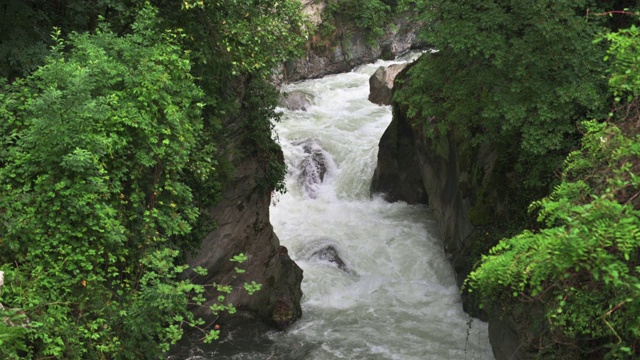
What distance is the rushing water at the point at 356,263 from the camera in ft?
39.1

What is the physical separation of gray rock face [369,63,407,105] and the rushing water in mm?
1125

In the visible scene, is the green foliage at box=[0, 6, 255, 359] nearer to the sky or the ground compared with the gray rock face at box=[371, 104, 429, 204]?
nearer to the sky

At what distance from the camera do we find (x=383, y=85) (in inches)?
997

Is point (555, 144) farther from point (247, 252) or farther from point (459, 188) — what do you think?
point (247, 252)

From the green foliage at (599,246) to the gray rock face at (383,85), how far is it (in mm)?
18632

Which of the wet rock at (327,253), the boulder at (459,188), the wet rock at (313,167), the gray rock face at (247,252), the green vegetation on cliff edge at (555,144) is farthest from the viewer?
the wet rock at (313,167)

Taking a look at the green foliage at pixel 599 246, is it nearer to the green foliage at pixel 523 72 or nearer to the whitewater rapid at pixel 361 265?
the green foliage at pixel 523 72

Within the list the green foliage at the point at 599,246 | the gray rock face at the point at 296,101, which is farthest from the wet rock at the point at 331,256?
the gray rock face at the point at 296,101


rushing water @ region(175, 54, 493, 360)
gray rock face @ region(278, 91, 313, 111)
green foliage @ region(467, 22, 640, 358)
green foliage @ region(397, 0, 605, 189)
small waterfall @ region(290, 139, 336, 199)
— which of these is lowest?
rushing water @ region(175, 54, 493, 360)

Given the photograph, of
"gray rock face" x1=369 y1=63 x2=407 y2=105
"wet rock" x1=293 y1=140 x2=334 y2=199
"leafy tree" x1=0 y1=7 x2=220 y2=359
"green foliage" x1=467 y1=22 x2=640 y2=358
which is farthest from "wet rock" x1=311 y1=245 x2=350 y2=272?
"gray rock face" x1=369 y1=63 x2=407 y2=105

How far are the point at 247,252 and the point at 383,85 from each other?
1461 centimetres

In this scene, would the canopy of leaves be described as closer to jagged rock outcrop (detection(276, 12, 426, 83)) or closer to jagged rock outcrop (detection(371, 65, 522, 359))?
jagged rock outcrop (detection(371, 65, 522, 359))

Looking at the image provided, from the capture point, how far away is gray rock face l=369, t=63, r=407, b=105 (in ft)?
82.8

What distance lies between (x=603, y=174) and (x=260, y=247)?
8.39 m
